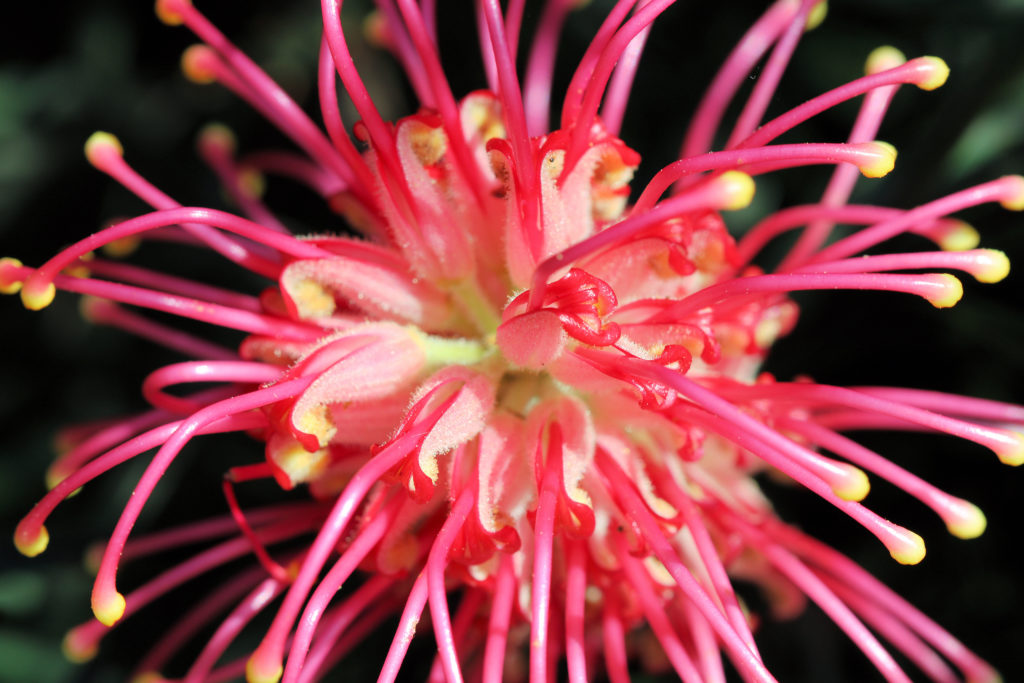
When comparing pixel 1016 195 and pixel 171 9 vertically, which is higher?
pixel 171 9

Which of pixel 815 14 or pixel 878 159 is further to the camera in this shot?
pixel 815 14

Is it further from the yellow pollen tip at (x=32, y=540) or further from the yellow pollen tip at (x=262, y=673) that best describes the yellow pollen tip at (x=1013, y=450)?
the yellow pollen tip at (x=32, y=540)

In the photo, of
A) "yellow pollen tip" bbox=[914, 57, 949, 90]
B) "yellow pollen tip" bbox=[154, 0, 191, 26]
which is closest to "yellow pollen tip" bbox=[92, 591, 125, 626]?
"yellow pollen tip" bbox=[154, 0, 191, 26]

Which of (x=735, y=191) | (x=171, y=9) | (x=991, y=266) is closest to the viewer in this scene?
(x=735, y=191)

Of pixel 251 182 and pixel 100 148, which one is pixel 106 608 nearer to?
pixel 100 148

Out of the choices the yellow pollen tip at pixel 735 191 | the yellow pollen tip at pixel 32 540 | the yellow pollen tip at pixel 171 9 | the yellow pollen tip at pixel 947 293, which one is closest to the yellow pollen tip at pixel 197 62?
the yellow pollen tip at pixel 171 9

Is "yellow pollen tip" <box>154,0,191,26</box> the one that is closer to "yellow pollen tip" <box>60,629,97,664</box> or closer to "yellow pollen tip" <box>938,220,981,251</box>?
"yellow pollen tip" <box>60,629,97,664</box>

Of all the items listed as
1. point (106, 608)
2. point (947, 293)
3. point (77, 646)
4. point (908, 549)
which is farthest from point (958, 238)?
point (77, 646)

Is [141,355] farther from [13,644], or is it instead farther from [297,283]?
[297,283]
